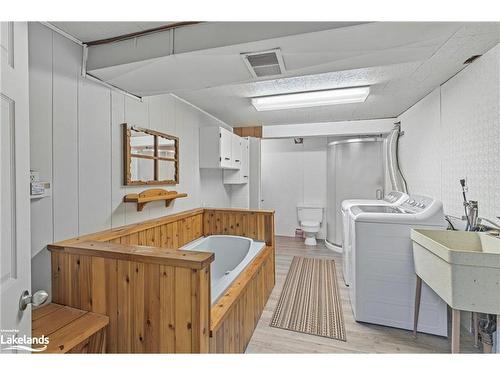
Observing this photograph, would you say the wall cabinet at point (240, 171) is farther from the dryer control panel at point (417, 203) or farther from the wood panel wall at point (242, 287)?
the dryer control panel at point (417, 203)

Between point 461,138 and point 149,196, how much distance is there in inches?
111

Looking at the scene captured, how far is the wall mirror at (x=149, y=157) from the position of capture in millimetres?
1955

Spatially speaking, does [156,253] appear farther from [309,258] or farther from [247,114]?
[309,258]

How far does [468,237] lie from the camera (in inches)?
67.8

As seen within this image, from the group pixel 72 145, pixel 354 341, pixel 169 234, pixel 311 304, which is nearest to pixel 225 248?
pixel 169 234

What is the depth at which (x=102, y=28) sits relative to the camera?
1.43 m

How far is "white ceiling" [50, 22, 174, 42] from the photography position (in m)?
1.39

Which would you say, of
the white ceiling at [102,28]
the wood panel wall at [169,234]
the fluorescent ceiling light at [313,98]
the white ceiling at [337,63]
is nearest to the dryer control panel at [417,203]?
the white ceiling at [337,63]

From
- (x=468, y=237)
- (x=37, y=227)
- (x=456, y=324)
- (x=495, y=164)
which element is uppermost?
(x=495, y=164)

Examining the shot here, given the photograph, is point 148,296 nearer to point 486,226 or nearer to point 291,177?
point 486,226

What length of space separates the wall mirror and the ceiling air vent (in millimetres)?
1162

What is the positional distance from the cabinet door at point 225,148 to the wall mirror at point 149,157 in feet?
2.25
